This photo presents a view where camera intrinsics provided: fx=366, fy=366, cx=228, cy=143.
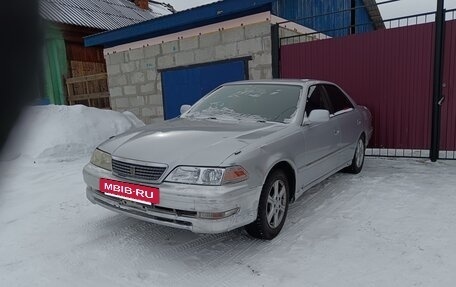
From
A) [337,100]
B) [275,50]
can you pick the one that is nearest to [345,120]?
[337,100]

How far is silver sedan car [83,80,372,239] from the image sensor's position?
2.79 metres

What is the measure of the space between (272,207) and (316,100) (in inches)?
65.6

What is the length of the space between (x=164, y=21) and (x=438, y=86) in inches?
225

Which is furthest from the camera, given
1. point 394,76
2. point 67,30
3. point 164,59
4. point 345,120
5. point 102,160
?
point 164,59

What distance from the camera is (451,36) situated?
5.58m

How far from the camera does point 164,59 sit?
883 cm

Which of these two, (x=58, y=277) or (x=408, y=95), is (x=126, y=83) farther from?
(x=58, y=277)

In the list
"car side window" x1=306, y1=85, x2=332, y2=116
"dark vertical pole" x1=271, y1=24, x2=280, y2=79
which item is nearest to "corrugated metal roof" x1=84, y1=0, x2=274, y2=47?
"dark vertical pole" x1=271, y1=24, x2=280, y2=79

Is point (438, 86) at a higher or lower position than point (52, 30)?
lower

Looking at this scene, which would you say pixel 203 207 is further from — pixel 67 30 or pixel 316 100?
pixel 316 100

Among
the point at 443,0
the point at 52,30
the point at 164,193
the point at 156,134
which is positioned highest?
the point at 443,0

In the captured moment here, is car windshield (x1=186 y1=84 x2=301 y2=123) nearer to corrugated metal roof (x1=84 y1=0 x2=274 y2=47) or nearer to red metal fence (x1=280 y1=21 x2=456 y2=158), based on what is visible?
red metal fence (x1=280 y1=21 x2=456 y2=158)

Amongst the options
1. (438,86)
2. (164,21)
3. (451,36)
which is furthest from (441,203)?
(164,21)

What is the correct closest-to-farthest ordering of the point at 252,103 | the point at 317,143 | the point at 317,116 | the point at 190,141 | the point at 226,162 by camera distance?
the point at 226,162
the point at 190,141
the point at 317,116
the point at 317,143
the point at 252,103
